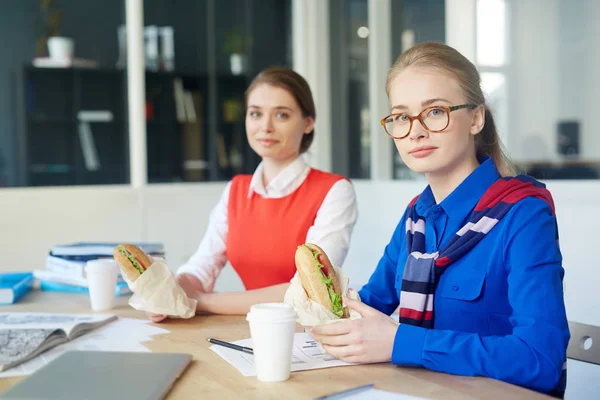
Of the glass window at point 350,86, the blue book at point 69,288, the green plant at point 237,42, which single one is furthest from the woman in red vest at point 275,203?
the green plant at point 237,42

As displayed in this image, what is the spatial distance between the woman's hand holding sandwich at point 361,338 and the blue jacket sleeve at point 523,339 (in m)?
0.02

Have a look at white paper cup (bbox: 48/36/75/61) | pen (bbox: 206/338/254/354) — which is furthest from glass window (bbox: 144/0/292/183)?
pen (bbox: 206/338/254/354)

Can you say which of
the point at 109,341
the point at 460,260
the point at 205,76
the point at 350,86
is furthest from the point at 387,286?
the point at 205,76

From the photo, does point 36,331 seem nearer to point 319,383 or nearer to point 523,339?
point 319,383

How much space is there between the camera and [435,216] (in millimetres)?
1398

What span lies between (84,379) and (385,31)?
2.78 metres

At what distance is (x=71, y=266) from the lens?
2.00 metres

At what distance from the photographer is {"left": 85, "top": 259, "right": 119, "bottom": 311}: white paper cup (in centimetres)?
171

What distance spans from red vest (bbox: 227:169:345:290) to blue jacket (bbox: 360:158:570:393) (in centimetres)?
67

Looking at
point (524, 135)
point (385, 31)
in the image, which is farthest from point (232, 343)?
point (524, 135)

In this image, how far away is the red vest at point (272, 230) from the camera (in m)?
2.11

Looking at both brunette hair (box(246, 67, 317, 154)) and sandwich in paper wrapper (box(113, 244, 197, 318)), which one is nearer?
sandwich in paper wrapper (box(113, 244, 197, 318))

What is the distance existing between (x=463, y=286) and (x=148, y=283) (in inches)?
27.9

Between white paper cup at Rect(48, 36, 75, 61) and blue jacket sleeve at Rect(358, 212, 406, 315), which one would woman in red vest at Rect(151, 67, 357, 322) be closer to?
blue jacket sleeve at Rect(358, 212, 406, 315)
